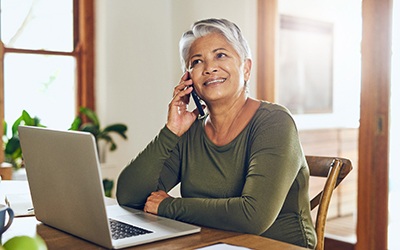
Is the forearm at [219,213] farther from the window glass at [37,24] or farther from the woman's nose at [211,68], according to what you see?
the window glass at [37,24]

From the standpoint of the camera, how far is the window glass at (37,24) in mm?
3619

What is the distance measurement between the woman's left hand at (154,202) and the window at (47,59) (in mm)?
2135

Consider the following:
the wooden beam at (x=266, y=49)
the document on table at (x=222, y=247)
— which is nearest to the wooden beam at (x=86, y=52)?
the wooden beam at (x=266, y=49)

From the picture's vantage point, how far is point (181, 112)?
1.82 meters

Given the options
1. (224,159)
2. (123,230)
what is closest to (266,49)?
(224,159)

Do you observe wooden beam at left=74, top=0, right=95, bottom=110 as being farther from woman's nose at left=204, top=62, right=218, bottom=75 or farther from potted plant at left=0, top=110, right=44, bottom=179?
woman's nose at left=204, top=62, right=218, bottom=75

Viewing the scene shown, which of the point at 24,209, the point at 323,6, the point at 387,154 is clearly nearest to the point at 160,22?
the point at 323,6

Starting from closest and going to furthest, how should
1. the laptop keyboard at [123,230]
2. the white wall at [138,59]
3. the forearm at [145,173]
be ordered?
the laptop keyboard at [123,230] → the forearm at [145,173] → the white wall at [138,59]

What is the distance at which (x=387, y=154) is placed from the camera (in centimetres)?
285

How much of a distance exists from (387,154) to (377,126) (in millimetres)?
154

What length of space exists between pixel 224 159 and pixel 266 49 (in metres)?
2.03

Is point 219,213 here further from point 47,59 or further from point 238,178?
point 47,59

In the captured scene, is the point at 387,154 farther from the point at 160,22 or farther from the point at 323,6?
the point at 160,22

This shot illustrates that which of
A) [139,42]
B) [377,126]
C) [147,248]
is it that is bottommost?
[147,248]
